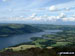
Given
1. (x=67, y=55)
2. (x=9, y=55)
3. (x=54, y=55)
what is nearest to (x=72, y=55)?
(x=67, y=55)

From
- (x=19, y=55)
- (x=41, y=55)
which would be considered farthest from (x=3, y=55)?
(x=41, y=55)

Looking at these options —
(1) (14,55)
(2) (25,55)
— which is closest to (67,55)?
(2) (25,55)

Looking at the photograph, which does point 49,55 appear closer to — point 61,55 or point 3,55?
point 61,55

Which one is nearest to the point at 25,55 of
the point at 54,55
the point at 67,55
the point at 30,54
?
the point at 30,54

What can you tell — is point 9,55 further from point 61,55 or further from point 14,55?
point 61,55

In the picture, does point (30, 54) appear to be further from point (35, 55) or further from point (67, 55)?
point (67, 55)

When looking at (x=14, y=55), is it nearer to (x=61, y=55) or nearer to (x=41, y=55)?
(x=41, y=55)
